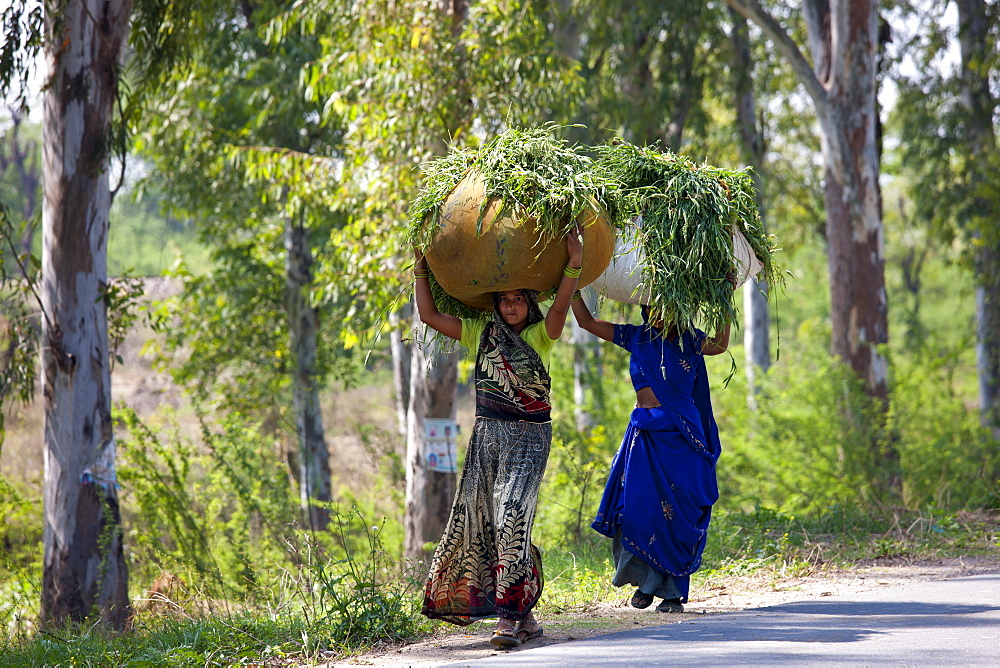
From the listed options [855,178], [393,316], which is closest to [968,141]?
[855,178]

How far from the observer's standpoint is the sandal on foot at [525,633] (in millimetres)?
4348

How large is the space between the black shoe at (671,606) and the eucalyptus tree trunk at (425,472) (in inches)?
134

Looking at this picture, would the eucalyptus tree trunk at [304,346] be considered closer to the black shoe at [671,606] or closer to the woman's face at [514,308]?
the black shoe at [671,606]

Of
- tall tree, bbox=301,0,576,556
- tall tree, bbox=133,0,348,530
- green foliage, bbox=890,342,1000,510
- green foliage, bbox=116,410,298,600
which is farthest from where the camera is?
tall tree, bbox=133,0,348,530

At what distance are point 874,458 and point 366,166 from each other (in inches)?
239

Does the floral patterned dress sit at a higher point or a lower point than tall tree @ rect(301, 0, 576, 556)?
lower

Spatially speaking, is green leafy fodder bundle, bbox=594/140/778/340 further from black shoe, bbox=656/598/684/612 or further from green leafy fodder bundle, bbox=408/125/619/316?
black shoe, bbox=656/598/684/612

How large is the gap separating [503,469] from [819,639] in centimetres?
157

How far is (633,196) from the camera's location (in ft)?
16.1

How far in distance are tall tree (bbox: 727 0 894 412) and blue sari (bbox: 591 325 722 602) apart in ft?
20.2

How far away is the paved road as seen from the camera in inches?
148

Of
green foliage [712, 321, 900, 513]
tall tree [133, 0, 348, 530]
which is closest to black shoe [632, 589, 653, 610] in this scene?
green foliage [712, 321, 900, 513]

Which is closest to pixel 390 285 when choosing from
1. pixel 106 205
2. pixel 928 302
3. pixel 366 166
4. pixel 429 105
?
pixel 366 166

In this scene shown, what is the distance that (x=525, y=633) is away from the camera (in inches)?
172
